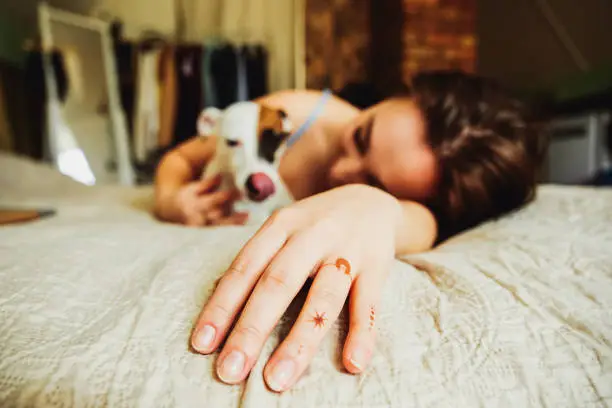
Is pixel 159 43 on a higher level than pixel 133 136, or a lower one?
higher

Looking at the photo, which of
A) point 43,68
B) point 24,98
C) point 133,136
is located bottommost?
point 133,136

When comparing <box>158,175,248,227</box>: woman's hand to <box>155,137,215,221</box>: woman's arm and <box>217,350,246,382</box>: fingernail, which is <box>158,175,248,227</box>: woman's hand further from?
<box>217,350,246,382</box>: fingernail

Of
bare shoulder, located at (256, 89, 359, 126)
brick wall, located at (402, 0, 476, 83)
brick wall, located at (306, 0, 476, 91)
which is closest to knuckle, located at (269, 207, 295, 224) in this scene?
bare shoulder, located at (256, 89, 359, 126)

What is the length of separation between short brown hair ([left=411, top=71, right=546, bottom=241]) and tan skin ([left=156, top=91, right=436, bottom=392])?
0.08 feet

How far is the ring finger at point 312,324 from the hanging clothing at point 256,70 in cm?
210

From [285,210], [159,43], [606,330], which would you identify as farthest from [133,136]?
[606,330]

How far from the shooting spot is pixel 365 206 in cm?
40

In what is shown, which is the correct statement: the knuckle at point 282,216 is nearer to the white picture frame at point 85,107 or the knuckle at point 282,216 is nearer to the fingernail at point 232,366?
the fingernail at point 232,366

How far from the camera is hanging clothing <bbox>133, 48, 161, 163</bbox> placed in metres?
2.29

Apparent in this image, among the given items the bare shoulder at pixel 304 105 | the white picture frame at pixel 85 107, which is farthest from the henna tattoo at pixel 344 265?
the white picture frame at pixel 85 107

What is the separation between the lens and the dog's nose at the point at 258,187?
2.09 ft

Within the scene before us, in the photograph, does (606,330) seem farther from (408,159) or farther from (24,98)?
(24,98)

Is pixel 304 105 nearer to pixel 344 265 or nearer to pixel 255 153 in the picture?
pixel 255 153

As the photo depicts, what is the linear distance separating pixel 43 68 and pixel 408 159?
2.39 meters
